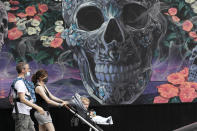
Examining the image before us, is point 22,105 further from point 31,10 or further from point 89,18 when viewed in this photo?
point 89,18

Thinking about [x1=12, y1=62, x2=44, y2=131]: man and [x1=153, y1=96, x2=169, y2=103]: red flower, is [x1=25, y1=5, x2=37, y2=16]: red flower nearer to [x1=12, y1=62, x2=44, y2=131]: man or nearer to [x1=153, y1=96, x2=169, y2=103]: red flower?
[x1=12, y1=62, x2=44, y2=131]: man

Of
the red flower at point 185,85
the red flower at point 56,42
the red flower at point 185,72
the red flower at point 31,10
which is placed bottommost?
the red flower at point 185,85

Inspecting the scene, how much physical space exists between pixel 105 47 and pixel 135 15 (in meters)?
0.94

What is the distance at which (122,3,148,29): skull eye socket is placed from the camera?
9.53 m

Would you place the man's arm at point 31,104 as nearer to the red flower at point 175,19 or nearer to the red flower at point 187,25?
the red flower at point 175,19

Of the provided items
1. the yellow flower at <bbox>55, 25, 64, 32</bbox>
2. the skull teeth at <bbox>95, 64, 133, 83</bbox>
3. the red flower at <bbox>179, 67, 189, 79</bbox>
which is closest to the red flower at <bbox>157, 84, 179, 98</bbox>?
the red flower at <bbox>179, 67, 189, 79</bbox>

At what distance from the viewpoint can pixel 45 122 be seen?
7059mm

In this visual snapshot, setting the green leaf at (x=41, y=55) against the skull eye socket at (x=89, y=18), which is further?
the skull eye socket at (x=89, y=18)

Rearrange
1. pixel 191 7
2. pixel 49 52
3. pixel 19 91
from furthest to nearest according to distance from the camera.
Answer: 1. pixel 191 7
2. pixel 49 52
3. pixel 19 91

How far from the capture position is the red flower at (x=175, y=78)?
31.6 feet

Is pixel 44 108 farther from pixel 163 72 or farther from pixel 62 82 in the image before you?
pixel 163 72

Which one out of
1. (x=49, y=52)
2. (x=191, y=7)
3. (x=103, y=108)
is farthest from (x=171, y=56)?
(x=49, y=52)

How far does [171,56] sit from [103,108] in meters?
1.81

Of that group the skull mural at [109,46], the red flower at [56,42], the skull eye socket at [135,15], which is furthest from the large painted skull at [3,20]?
the skull eye socket at [135,15]
